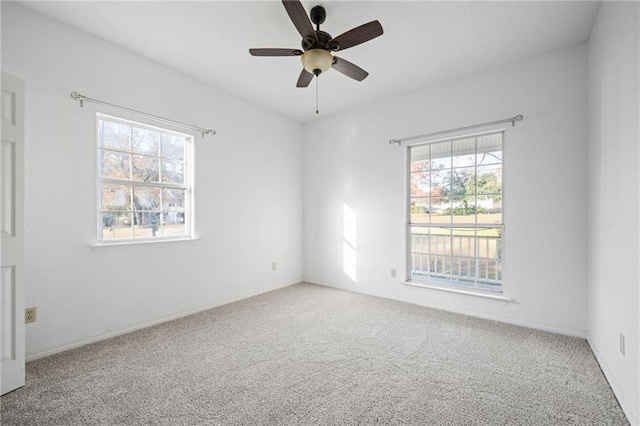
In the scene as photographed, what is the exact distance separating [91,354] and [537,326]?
4039mm

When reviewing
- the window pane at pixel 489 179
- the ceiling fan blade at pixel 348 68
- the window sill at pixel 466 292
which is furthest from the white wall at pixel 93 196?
the window pane at pixel 489 179

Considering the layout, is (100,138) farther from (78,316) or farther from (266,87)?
(266,87)

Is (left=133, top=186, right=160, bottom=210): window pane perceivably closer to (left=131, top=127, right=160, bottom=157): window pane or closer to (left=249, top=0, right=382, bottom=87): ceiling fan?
(left=131, top=127, right=160, bottom=157): window pane

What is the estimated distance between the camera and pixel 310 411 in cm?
164

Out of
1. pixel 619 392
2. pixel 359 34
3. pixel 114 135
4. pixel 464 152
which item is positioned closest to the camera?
pixel 619 392

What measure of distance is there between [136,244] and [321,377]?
2183mm

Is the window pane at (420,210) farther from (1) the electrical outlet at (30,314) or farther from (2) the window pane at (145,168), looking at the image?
(1) the electrical outlet at (30,314)

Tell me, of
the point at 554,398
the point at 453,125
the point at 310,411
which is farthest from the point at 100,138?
the point at 554,398

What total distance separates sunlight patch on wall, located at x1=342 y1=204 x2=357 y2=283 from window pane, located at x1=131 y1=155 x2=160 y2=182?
2.52 metres

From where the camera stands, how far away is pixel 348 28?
2.41m

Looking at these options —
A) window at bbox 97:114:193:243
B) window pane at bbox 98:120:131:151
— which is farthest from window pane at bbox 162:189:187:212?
window pane at bbox 98:120:131:151

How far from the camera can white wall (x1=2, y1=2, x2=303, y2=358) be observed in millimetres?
2242

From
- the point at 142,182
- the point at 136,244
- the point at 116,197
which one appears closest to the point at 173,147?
the point at 142,182

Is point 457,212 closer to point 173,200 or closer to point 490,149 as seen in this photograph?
point 490,149
